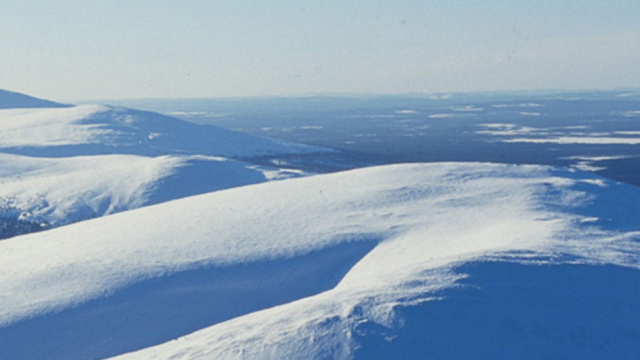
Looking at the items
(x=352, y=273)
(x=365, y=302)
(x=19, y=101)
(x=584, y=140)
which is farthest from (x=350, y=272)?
(x=19, y=101)

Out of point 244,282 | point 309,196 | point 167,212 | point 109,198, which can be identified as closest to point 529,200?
point 309,196

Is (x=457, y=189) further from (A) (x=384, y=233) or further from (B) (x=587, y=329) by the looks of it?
(B) (x=587, y=329)

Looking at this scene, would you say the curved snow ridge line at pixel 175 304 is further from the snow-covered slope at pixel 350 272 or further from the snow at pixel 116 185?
the snow at pixel 116 185

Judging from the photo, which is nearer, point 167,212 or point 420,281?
point 420,281

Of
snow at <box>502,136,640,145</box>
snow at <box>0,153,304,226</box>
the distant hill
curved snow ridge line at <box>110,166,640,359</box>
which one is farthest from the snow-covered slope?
the distant hill

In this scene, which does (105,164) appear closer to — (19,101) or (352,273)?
(352,273)

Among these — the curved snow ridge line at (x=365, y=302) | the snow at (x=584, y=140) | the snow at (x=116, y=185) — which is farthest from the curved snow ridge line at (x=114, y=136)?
the curved snow ridge line at (x=365, y=302)
